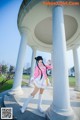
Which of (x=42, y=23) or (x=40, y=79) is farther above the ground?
(x=42, y=23)

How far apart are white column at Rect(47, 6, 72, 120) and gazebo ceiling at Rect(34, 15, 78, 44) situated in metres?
6.11

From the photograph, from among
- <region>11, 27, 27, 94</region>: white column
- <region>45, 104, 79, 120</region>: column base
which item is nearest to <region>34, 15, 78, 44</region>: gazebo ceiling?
<region>11, 27, 27, 94</region>: white column

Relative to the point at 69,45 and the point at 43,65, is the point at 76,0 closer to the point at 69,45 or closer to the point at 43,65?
the point at 43,65

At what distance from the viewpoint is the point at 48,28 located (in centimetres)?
1490

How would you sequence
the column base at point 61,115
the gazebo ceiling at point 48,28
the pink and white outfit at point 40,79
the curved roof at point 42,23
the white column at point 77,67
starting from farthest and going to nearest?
the white column at point 77,67
the gazebo ceiling at point 48,28
the curved roof at point 42,23
the pink and white outfit at point 40,79
the column base at point 61,115

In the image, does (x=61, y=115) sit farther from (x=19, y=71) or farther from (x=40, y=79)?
(x=19, y=71)

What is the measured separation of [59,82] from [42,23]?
8.48 m

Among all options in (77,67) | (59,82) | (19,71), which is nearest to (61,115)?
(59,82)

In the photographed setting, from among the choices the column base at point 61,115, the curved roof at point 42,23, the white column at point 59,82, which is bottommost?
the column base at point 61,115

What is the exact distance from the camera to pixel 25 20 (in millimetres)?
11461

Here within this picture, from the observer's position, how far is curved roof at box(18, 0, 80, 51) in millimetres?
10023

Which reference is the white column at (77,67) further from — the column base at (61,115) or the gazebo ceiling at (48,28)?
the column base at (61,115)

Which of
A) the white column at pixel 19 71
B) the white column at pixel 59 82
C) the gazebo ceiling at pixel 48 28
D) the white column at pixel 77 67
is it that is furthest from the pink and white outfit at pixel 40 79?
the white column at pixel 77 67

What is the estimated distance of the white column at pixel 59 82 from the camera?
624cm
